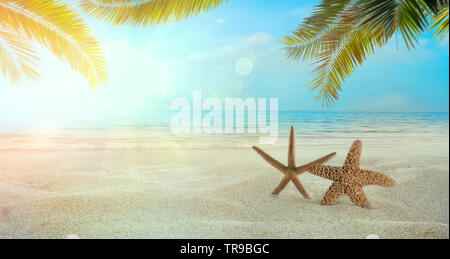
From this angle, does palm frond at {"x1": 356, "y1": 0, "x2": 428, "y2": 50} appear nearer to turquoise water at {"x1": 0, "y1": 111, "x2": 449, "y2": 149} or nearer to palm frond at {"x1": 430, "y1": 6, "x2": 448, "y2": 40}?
palm frond at {"x1": 430, "y1": 6, "x2": 448, "y2": 40}

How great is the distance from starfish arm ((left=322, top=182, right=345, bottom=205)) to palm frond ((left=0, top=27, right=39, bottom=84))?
4.70 m

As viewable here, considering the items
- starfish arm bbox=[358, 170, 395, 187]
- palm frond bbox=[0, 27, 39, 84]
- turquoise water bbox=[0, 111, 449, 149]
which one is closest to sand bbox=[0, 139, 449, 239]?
starfish arm bbox=[358, 170, 395, 187]

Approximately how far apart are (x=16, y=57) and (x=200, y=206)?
3949 millimetres

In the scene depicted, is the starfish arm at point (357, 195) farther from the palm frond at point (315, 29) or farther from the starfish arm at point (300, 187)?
the palm frond at point (315, 29)

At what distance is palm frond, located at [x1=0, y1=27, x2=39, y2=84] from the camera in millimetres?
4746

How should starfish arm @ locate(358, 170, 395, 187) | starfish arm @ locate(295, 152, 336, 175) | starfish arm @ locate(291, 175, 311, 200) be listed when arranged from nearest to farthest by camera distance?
starfish arm @ locate(358, 170, 395, 187) → starfish arm @ locate(295, 152, 336, 175) → starfish arm @ locate(291, 175, 311, 200)

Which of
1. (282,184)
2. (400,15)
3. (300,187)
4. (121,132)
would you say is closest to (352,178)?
(300,187)

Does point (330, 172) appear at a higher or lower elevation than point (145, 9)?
lower

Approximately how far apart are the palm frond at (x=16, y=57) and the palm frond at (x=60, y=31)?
0.19 metres

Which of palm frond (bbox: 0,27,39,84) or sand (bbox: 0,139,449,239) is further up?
palm frond (bbox: 0,27,39,84)

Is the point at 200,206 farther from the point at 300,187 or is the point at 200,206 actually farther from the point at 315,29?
the point at 315,29
